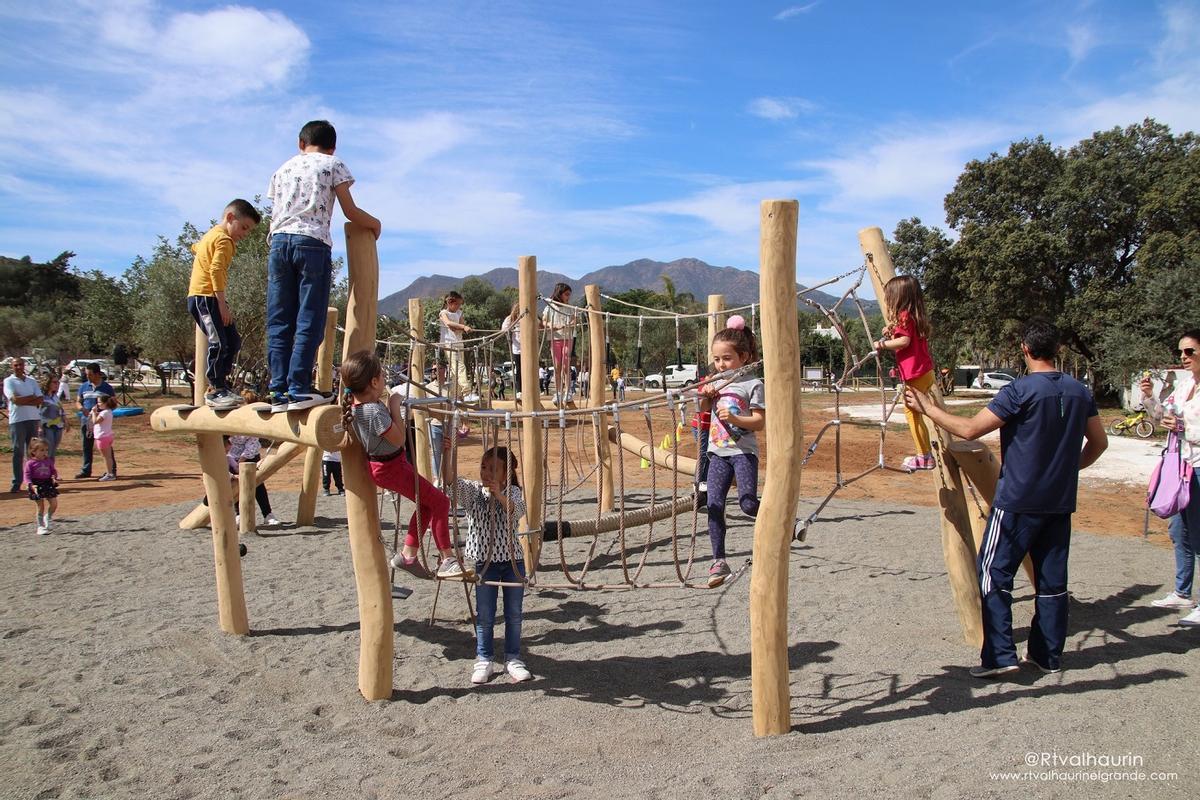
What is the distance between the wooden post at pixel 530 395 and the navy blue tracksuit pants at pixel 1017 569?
110 inches

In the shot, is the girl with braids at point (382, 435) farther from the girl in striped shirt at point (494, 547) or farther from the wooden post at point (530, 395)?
the wooden post at point (530, 395)

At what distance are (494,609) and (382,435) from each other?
1044 mm

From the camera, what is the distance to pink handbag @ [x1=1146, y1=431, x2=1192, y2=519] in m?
4.11

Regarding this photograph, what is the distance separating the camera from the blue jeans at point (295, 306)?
351 cm

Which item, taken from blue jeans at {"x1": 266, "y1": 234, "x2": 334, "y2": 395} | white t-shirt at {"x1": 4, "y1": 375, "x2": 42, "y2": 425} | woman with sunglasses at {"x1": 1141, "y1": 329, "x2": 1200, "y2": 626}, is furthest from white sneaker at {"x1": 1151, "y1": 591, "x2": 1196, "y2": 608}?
white t-shirt at {"x1": 4, "y1": 375, "x2": 42, "y2": 425}

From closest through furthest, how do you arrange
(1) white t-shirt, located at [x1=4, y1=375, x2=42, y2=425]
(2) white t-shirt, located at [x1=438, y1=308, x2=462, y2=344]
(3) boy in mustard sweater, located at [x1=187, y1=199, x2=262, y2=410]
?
(3) boy in mustard sweater, located at [x1=187, y1=199, x2=262, y2=410] → (2) white t-shirt, located at [x1=438, y1=308, x2=462, y2=344] → (1) white t-shirt, located at [x1=4, y1=375, x2=42, y2=425]

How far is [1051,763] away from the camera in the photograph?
2680 millimetres

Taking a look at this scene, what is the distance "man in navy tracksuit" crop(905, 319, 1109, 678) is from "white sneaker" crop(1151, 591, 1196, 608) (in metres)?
1.56

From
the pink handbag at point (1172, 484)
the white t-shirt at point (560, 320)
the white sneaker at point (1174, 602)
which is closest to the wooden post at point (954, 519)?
the pink handbag at point (1172, 484)

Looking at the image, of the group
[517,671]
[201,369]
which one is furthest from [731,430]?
[201,369]

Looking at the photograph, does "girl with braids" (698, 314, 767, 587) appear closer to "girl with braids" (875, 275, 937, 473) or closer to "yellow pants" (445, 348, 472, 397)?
"girl with braids" (875, 275, 937, 473)

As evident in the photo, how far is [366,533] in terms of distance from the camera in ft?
11.9

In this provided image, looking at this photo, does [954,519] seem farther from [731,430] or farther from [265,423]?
[265,423]

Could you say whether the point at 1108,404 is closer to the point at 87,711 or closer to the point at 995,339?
the point at 995,339
